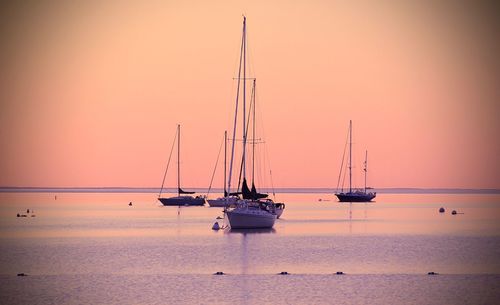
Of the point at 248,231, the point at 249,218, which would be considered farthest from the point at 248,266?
the point at 248,231

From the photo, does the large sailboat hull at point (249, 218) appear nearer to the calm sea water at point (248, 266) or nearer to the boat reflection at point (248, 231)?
the boat reflection at point (248, 231)

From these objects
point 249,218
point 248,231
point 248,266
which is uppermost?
point 249,218

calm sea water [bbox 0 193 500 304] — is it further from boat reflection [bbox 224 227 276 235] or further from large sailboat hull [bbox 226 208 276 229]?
large sailboat hull [bbox 226 208 276 229]

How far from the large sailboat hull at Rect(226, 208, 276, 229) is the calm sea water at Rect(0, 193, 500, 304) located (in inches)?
31.6

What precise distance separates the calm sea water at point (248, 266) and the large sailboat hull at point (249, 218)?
80 cm

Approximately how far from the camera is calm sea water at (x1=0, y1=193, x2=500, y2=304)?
43.0 m

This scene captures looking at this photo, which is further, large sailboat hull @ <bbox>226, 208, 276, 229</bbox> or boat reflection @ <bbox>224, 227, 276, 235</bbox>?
boat reflection @ <bbox>224, 227, 276, 235</bbox>

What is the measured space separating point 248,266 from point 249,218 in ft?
92.9

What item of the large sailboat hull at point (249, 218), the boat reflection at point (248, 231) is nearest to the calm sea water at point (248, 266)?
the boat reflection at point (248, 231)

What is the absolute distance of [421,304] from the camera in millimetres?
40844

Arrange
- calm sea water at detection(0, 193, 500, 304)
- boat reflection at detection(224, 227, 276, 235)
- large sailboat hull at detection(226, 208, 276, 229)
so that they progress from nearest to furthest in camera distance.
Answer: calm sea water at detection(0, 193, 500, 304) → large sailboat hull at detection(226, 208, 276, 229) → boat reflection at detection(224, 227, 276, 235)

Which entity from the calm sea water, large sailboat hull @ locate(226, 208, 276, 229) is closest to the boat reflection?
the calm sea water

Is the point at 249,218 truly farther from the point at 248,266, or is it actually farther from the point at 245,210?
the point at 248,266

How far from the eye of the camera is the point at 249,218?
8481 centimetres
